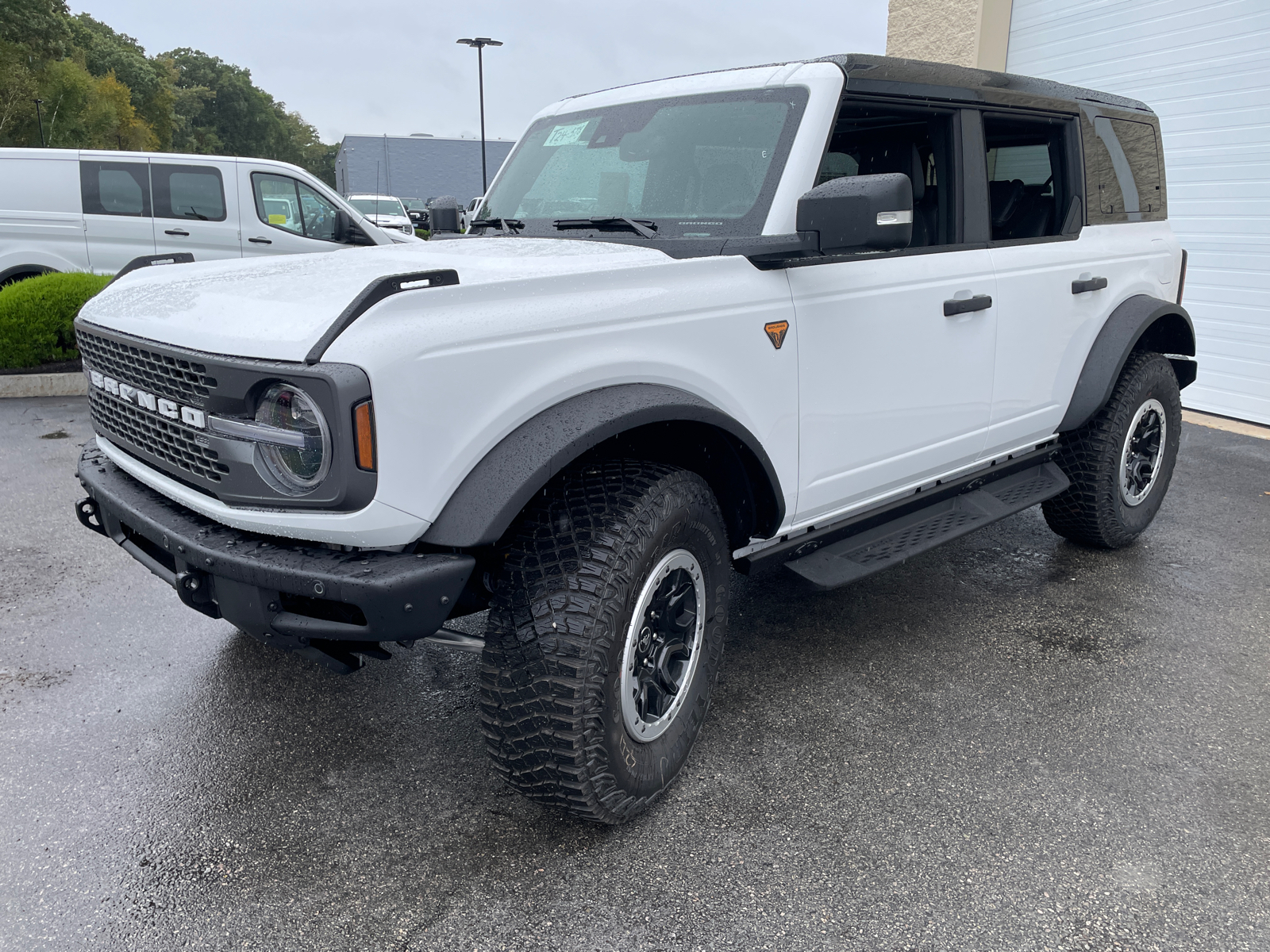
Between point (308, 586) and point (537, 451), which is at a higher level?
point (537, 451)

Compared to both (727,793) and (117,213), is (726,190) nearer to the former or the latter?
(727,793)

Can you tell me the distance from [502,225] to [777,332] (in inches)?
53.1

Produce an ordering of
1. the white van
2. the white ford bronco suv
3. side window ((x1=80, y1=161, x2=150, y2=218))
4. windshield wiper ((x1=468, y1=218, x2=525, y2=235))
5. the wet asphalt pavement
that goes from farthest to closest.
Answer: side window ((x1=80, y1=161, x2=150, y2=218)) → the white van → windshield wiper ((x1=468, y1=218, x2=525, y2=235)) → the wet asphalt pavement → the white ford bronco suv

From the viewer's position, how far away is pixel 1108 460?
428 cm

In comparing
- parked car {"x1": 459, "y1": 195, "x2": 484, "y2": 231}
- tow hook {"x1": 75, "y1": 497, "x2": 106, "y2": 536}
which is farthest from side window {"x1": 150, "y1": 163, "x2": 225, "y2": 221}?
tow hook {"x1": 75, "y1": 497, "x2": 106, "y2": 536}

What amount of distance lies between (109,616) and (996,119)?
13.0 ft

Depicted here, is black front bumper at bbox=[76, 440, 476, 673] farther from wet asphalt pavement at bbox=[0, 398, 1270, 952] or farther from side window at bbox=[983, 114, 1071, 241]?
side window at bbox=[983, 114, 1071, 241]

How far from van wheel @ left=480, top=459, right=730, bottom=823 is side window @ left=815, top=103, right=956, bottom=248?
1543 mm

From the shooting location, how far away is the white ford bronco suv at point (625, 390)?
81.0 inches

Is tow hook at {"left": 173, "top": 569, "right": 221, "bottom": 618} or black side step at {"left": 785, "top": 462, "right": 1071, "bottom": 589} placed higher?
tow hook at {"left": 173, "top": 569, "right": 221, "bottom": 618}

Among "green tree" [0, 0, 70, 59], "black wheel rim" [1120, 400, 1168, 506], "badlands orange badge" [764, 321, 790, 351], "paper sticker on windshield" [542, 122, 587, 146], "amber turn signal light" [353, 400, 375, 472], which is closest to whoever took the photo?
"amber turn signal light" [353, 400, 375, 472]

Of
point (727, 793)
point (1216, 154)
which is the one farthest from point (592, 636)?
point (1216, 154)

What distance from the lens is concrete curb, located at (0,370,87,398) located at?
27.0 ft

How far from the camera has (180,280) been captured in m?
2.69
